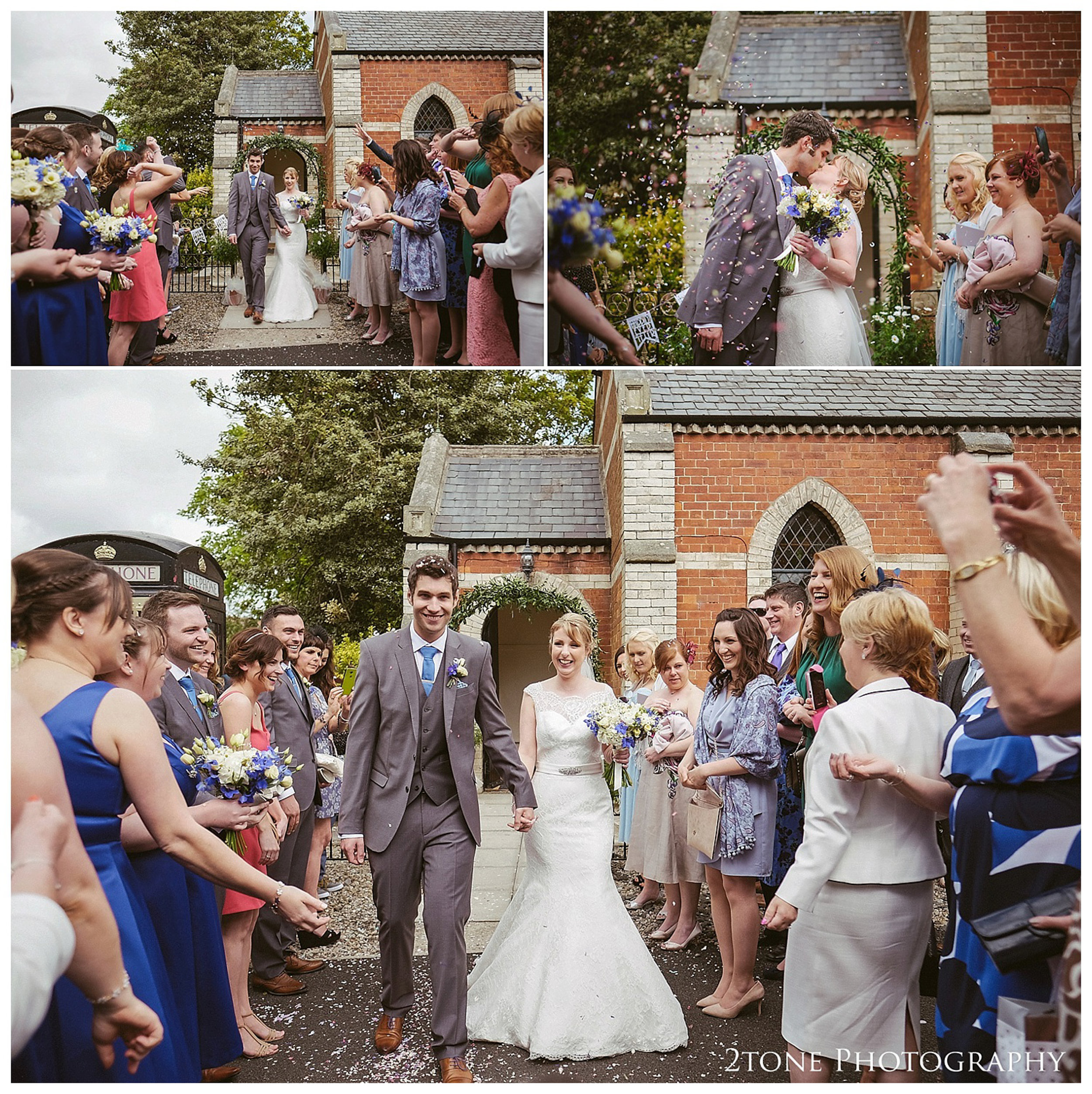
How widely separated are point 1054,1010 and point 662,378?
10.0 meters

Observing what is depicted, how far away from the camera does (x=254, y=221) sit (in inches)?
168

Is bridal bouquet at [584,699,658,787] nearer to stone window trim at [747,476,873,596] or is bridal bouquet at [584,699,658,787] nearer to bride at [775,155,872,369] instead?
bride at [775,155,872,369]

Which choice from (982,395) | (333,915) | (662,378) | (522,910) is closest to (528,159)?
(522,910)

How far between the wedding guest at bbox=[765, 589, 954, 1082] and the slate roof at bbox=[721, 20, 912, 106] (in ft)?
10.6

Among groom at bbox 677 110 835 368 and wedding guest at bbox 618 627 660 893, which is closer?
groom at bbox 677 110 835 368

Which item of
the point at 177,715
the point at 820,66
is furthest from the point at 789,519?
the point at 177,715

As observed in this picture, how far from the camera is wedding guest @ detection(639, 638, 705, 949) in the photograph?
505cm

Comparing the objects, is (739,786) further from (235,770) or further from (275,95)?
(275,95)

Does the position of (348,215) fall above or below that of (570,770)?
above

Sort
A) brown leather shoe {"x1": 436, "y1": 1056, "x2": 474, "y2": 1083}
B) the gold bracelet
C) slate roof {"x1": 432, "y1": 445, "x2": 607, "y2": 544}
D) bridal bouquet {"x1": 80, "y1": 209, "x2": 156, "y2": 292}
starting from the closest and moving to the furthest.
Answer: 1. the gold bracelet
2. brown leather shoe {"x1": 436, "y1": 1056, "x2": 474, "y2": 1083}
3. bridal bouquet {"x1": 80, "y1": 209, "x2": 156, "y2": 292}
4. slate roof {"x1": 432, "y1": 445, "x2": 607, "y2": 544}

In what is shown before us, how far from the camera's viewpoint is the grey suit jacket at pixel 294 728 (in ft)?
15.6

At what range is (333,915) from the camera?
614 cm

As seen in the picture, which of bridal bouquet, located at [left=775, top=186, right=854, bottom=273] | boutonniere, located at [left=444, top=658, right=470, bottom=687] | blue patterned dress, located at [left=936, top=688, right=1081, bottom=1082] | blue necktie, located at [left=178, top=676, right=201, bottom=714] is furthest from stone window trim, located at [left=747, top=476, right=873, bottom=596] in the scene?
blue patterned dress, located at [left=936, top=688, right=1081, bottom=1082]

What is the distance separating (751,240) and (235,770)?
137 inches
